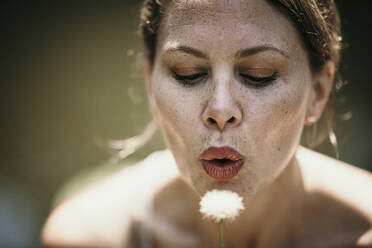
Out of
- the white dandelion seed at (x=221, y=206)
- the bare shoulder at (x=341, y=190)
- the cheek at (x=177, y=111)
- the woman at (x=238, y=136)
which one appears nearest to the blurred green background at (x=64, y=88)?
the woman at (x=238, y=136)

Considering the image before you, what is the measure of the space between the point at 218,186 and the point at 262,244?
43cm

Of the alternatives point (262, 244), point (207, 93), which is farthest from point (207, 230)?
point (207, 93)

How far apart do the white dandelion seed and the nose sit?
19cm

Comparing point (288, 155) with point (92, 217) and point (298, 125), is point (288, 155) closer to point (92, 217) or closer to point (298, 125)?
point (298, 125)

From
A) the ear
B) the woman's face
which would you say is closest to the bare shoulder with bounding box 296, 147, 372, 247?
the ear

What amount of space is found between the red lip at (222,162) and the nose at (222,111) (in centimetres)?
5

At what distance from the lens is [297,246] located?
129 cm

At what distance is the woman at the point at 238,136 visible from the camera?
961 millimetres

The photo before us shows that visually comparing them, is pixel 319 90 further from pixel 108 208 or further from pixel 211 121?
pixel 108 208

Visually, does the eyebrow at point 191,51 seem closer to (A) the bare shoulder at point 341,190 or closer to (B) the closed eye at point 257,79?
(B) the closed eye at point 257,79

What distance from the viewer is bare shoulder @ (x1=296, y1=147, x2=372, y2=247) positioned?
1.26 metres

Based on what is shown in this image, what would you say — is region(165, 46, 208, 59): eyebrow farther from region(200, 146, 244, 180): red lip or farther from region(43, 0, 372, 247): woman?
region(200, 146, 244, 180): red lip

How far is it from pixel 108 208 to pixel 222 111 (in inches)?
24.3

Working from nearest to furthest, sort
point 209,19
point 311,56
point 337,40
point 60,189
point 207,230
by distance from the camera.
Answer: point 209,19 < point 311,56 < point 337,40 < point 207,230 < point 60,189
